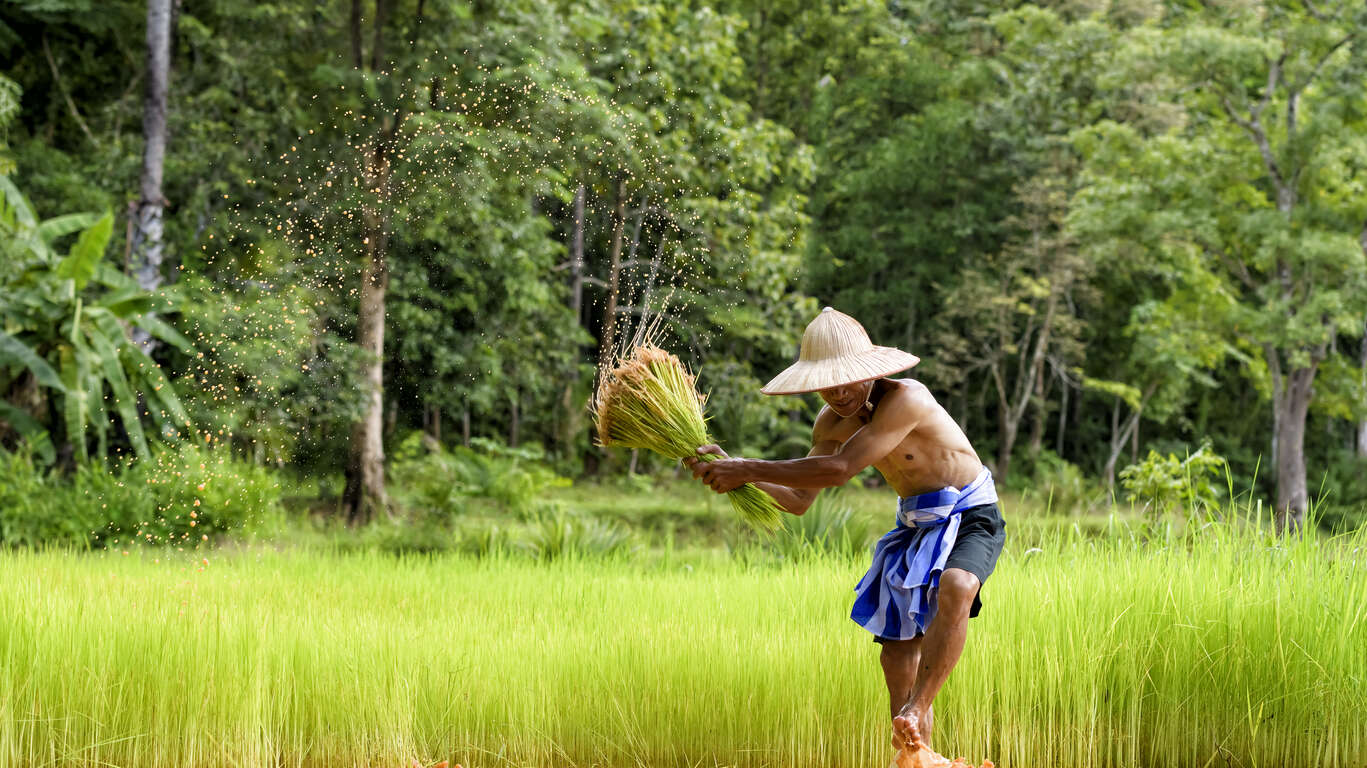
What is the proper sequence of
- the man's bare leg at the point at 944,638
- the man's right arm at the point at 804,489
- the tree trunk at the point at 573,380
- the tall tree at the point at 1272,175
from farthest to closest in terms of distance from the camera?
the tree trunk at the point at 573,380
the tall tree at the point at 1272,175
the man's right arm at the point at 804,489
the man's bare leg at the point at 944,638

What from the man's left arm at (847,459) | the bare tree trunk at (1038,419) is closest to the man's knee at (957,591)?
the man's left arm at (847,459)

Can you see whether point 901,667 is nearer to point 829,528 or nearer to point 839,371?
point 839,371

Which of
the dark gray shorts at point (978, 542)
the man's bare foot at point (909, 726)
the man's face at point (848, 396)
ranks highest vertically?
the man's face at point (848, 396)

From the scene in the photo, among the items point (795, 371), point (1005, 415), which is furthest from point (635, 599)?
point (1005, 415)

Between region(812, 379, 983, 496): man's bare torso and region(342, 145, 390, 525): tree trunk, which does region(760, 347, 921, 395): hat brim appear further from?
region(342, 145, 390, 525): tree trunk

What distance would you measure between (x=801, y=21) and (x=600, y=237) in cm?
698

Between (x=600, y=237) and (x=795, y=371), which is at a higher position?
(x=600, y=237)

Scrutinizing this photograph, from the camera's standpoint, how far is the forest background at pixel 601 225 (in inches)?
458

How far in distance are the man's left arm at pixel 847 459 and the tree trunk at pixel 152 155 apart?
10407 millimetres

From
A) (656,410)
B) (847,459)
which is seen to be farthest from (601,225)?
(847,459)

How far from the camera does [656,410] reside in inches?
167

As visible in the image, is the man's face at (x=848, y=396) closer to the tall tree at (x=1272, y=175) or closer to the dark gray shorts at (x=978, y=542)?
the dark gray shorts at (x=978, y=542)

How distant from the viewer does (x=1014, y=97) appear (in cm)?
2141

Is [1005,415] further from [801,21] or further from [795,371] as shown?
[795,371]
